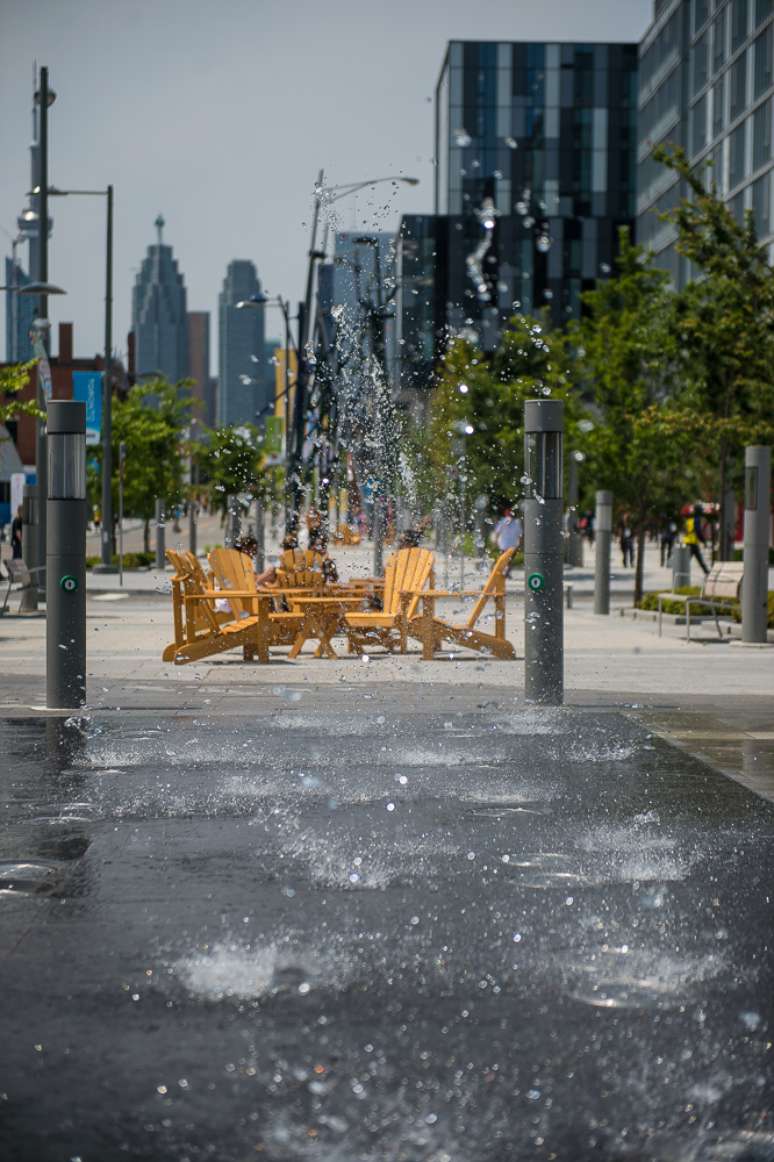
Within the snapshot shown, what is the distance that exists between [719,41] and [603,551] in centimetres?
5005

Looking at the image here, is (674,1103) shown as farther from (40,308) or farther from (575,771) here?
(40,308)

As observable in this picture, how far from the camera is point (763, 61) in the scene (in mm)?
62781

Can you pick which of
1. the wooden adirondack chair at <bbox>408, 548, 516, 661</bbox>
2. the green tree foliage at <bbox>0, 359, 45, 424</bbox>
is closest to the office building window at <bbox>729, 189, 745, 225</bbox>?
the green tree foliage at <bbox>0, 359, 45, 424</bbox>

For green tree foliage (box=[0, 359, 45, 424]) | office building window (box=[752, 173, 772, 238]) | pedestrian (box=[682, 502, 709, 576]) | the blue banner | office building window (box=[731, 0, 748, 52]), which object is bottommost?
pedestrian (box=[682, 502, 709, 576])

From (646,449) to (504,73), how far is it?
62573 mm

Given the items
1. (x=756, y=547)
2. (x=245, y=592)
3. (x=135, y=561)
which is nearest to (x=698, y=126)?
(x=135, y=561)

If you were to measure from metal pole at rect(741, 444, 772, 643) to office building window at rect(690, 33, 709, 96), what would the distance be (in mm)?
57023

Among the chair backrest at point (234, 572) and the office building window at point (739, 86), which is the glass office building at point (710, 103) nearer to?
the office building window at point (739, 86)

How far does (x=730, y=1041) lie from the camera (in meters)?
4.28

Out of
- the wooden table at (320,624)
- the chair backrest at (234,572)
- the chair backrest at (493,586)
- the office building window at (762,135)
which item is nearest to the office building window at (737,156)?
the office building window at (762,135)

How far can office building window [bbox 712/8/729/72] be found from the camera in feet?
228

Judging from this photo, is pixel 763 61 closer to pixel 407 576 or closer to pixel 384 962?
pixel 407 576

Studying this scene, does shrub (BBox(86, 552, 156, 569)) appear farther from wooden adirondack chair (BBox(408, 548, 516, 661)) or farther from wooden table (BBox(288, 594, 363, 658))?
wooden adirondack chair (BBox(408, 548, 516, 661))

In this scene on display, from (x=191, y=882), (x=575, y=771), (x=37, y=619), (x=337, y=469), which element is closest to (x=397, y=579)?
(x=37, y=619)
